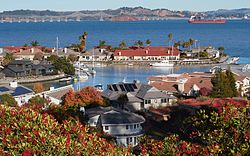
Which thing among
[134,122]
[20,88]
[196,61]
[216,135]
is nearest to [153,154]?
[216,135]

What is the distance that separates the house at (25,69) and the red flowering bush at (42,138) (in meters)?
24.2

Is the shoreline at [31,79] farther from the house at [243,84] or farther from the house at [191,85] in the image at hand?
the house at [243,84]

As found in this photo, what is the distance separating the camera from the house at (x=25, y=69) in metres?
30.1

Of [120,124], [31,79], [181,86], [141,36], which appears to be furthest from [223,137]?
[141,36]

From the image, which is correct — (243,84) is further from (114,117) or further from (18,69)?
(18,69)

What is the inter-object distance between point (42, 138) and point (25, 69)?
25902 millimetres

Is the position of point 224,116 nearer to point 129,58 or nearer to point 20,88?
point 20,88

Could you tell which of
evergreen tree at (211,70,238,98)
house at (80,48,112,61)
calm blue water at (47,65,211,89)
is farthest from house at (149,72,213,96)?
house at (80,48,112,61)

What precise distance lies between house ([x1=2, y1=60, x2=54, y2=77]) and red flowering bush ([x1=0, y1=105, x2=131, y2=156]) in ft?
79.4

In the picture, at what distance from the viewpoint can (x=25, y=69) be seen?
100 ft

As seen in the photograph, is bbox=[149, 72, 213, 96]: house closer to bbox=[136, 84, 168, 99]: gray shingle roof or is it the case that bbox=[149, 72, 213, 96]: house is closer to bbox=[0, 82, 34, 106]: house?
bbox=[136, 84, 168, 99]: gray shingle roof

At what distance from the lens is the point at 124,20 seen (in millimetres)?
195125

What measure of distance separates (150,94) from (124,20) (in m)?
179

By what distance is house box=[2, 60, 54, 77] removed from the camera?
1184 inches
